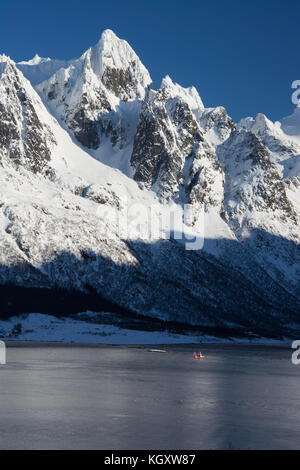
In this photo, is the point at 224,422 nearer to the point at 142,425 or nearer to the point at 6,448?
the point at 142,425

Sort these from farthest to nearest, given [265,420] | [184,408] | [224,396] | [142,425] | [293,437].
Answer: [224,396] → [184,408] → [265,420] → [142,425] → [293,437]

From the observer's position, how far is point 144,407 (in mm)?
84438

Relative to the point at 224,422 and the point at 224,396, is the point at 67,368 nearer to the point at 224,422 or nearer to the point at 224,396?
the point at 224,396

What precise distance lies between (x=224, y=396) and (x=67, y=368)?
43.3 metres

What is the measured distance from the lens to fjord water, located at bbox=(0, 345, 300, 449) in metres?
63.9

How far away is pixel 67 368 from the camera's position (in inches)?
5261

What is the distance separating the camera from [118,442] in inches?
2450

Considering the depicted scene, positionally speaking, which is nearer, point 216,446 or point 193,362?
point 216,446

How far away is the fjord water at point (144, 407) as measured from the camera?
2517 inches
